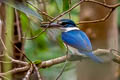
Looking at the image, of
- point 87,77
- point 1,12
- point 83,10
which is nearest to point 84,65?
point 87,77

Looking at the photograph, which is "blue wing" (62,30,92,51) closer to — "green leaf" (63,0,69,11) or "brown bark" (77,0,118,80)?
"brown bark" (77,0,118,80)

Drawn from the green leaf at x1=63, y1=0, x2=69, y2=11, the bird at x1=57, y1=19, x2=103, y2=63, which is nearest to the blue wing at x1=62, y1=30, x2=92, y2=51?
the bird at x1=57, y1=19, x2=103, y2=63

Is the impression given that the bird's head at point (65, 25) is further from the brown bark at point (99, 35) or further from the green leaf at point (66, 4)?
the green leaf at point (66, 4)

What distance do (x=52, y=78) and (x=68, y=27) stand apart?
45cm

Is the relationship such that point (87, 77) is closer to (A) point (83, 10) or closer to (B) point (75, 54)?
(B) point (75, 54)

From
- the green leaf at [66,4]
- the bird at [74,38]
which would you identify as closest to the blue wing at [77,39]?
the bird at [74,38]

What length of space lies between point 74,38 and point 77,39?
0.03 meters

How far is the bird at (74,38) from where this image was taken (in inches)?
82.0

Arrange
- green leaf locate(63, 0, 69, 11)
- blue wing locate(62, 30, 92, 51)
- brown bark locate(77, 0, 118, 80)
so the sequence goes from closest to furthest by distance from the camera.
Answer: green leaf locate(63, 0, 69, 11) < brown bark locate(77, 0, 118, 80) < blue wing locate(62, 30, 92, 51)

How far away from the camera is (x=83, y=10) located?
2.12 metres

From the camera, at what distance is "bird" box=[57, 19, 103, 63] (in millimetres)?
2084

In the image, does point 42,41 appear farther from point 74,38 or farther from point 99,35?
point 99,35

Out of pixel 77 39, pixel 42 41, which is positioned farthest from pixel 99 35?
pixel 42 41

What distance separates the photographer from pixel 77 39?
7.38 feet
